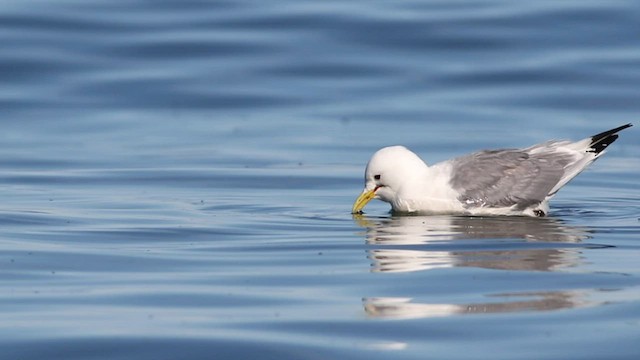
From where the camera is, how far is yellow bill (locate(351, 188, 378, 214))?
10.5 metres

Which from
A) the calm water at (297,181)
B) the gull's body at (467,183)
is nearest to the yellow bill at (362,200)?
the gull's body at (467,183)

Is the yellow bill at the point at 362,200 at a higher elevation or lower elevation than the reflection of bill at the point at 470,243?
higher

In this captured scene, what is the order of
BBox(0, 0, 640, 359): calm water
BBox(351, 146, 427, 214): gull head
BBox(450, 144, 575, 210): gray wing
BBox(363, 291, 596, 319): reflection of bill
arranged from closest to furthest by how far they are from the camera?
1. BBox(0, 0, 640, 359): calm water
2. BBox(363, 291, 596, 319): reflection of bill
3. BBox(450, 144, 575, 210): gray wing
4. BBox(351, 146, 427, 214): gull head

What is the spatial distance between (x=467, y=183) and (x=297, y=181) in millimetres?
2122

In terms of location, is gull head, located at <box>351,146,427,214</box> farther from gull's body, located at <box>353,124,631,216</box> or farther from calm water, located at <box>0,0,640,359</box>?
calm water, located at <box>0,0,640,359</box>

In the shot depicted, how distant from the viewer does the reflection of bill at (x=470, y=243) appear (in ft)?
25.9

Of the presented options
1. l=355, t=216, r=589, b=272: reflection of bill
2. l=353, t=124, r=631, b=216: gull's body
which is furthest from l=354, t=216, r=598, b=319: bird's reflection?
l=353, t=124, r=631, b=216: gull's body

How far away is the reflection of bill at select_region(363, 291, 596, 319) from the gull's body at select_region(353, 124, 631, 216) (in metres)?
3.57

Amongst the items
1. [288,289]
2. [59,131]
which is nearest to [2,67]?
[59,131]

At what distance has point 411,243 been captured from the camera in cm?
882

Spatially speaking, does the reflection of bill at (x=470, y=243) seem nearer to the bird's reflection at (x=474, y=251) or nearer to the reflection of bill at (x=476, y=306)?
the bird's reflection at (x=474, y=251)

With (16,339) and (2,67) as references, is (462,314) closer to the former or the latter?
(16,339)

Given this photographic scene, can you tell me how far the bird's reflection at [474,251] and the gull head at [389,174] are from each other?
22 cm

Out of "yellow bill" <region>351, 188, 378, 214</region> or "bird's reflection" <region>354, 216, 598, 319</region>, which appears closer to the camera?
"bird's reflection" <region>354, 216, 598, 319</region>
